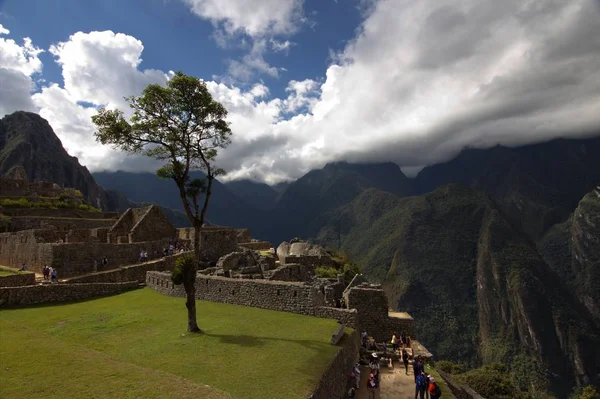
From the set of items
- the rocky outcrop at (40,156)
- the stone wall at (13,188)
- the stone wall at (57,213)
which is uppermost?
the rocky outcrop at (40,156)

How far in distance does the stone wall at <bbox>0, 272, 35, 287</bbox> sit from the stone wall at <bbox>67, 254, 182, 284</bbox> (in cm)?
173

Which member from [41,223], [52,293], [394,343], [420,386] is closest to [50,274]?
[52,293]

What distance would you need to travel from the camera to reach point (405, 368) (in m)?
15.1

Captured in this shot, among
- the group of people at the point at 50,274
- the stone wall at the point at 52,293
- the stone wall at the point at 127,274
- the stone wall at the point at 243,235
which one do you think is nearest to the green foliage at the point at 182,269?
the stone wall at the point at 52,293

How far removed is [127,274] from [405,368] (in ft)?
55.4

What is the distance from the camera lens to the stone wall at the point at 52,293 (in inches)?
646

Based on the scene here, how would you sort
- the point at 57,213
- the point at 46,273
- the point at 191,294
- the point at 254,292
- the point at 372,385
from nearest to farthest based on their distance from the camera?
1. the point at 372,385
2. the point at 191,294
3. the point at 254,292
4. the point at 46,273
5. the point at 57,213

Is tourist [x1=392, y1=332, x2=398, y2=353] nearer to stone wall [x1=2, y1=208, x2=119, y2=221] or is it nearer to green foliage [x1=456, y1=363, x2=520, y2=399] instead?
green foliage [x1=456, y1=363, x2=520, y2=399]

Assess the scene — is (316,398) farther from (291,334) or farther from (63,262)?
(63,262)

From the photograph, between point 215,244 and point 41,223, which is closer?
point 215,244

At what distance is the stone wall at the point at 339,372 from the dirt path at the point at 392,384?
0.73 m

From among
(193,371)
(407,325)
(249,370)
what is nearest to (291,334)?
(249,370)

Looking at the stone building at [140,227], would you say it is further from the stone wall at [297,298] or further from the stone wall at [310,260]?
the stone wall at [310,260]

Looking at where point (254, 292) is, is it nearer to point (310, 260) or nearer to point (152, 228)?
point (310, 260)
